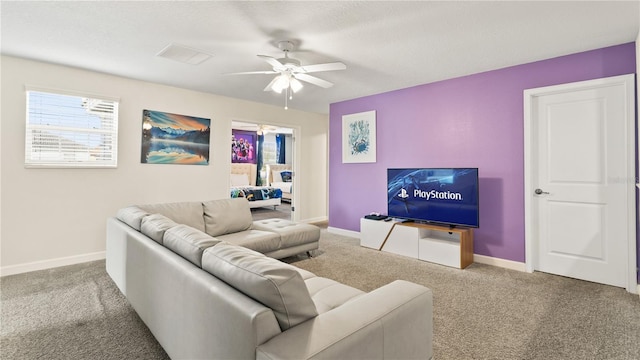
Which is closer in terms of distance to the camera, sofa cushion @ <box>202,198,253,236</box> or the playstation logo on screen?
sofa cushion @ <box>202,198,253,236</box>

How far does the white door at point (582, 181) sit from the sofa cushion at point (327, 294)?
2.65 m

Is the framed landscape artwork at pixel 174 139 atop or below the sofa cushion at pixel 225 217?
atop

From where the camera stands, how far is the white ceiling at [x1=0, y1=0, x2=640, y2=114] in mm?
2271

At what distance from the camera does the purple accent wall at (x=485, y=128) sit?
321 cm

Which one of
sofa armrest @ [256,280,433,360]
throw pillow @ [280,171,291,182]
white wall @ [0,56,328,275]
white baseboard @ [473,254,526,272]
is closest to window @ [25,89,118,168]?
white wall @ [0,56,328,275]

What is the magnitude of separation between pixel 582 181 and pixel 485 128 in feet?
3.65

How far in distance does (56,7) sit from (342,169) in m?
4.09

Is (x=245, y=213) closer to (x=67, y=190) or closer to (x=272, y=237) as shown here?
(x=272, y=237)

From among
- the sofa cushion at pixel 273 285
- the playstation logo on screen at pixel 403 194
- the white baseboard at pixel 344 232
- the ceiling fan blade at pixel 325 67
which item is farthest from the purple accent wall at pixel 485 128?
the sofa cushion at pixel 273 285

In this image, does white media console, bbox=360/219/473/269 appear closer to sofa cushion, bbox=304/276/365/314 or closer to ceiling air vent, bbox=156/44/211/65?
sofa cushion, bbox=304/276/365/314

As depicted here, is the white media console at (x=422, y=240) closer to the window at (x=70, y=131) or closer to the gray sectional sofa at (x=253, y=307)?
the gray sectional sofa at (x=253, y=307)

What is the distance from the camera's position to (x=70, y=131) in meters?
3.58

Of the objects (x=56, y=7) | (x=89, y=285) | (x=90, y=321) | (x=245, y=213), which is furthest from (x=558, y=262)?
Answer: (x=56, y=7)

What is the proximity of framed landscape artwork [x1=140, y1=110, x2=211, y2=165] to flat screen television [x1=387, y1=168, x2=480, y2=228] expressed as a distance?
290 cm
